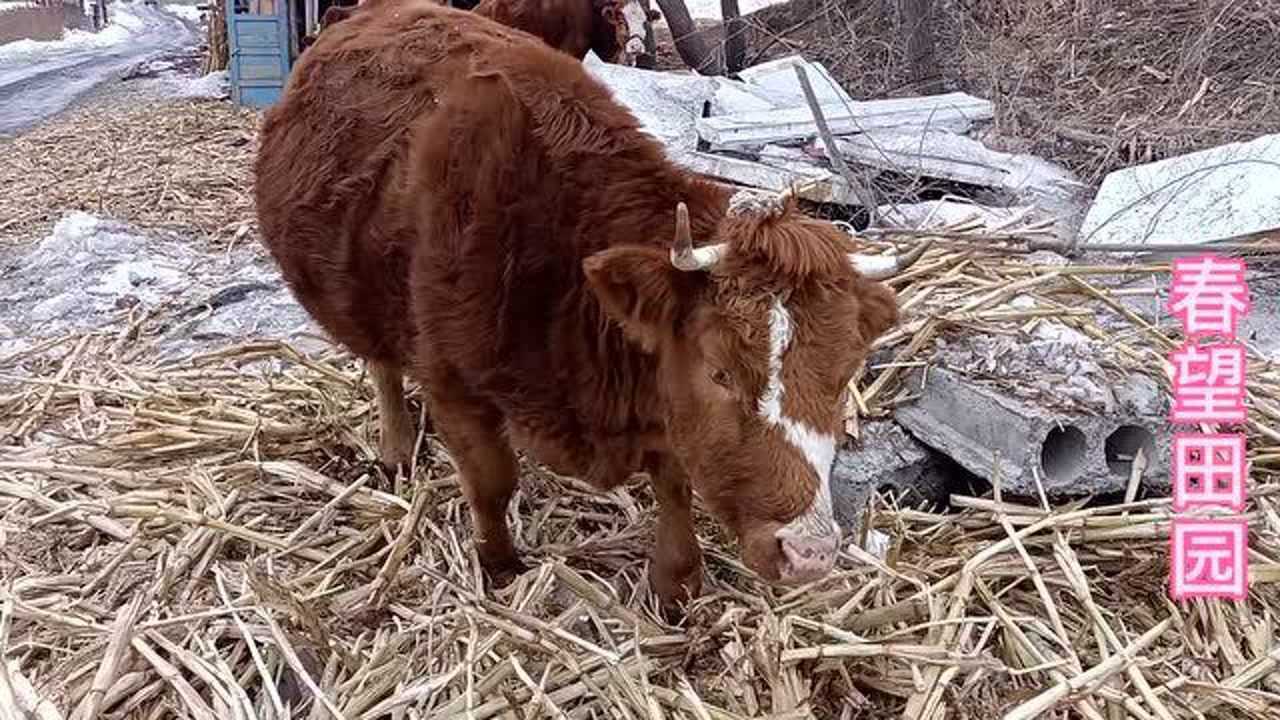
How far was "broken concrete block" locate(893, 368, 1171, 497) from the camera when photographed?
4.22m

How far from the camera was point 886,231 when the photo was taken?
234 inches

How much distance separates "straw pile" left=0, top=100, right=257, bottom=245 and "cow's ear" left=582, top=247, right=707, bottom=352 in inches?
256

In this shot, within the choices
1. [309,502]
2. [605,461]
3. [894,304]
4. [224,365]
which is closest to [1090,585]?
[894,304]

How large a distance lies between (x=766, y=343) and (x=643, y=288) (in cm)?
36

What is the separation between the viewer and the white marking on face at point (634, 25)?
1132 cm

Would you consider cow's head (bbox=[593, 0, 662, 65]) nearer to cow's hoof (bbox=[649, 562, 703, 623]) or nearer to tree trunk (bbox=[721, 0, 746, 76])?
tree trunk (bbox=[721, 0, 746, 76])

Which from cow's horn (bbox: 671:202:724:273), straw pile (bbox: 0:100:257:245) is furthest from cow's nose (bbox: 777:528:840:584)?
straw pile (bbox: 0:100:257:245)

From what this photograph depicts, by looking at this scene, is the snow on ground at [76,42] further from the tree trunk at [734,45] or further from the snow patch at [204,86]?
the tree trunk at [734,45]

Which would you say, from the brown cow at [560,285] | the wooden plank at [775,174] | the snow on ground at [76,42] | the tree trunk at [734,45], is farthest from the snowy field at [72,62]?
the brown cow at [560,285]

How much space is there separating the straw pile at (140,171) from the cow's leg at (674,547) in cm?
600

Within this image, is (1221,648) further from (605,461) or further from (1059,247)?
(1059,247)

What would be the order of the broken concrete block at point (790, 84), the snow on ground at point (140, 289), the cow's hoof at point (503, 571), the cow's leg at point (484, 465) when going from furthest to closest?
the broken concrete block at point (790, 84) → the snow on ground at point (140, 289) → the cow's hoof at point (503, 571) → the cow's leg at point (484, 465)

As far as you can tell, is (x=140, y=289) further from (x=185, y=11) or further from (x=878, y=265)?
(x=185, y=11)

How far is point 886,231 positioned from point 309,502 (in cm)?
307
